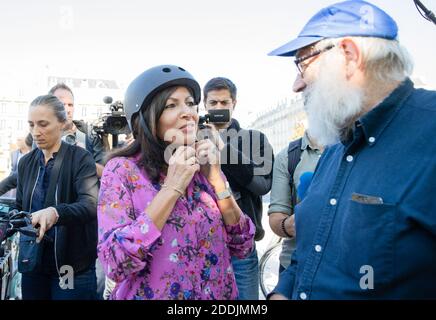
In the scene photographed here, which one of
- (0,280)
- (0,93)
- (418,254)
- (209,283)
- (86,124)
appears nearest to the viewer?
(418,254)

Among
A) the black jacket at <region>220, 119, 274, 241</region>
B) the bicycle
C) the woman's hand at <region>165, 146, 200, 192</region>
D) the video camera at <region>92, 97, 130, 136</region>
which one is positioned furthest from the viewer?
the video camera at <region>92, 97, 130, 136</region>

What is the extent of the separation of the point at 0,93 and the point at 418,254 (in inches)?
2828

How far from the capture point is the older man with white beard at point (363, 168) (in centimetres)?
124

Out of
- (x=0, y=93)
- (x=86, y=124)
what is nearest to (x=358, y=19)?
(x=86, y=124)

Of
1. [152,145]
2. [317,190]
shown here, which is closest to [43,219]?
[152,145]

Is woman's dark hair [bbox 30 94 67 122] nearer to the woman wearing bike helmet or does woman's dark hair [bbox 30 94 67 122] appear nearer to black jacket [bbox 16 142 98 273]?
black jacket [bbox 16 142 98 273]

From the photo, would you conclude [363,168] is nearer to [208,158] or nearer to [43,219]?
[208,158]

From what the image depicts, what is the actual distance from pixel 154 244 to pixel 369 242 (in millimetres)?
933

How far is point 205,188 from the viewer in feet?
6.82

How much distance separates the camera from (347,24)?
153 centimetres

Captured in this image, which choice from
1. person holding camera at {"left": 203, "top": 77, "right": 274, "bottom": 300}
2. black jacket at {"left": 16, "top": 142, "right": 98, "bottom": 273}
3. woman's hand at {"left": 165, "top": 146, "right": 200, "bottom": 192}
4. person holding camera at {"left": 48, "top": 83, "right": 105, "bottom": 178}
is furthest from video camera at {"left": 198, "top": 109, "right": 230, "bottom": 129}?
person holding camera at {"left": 48, "top": 83, "right": 105, "bottom": 178}

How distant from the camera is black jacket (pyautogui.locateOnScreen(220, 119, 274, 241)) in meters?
2.85
